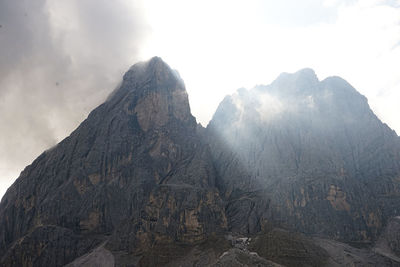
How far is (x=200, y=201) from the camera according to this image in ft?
472

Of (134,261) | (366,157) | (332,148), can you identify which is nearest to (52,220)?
(134,261)

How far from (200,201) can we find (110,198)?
52.2 metres

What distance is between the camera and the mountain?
12862cm

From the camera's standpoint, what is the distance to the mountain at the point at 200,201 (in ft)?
422

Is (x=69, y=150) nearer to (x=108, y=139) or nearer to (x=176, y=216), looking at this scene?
(x=108, y=139)

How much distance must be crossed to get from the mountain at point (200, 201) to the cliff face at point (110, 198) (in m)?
0.49

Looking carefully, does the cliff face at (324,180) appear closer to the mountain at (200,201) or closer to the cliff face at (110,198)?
the mountain at (200,201)

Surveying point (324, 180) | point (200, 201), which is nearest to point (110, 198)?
point (200, 201)

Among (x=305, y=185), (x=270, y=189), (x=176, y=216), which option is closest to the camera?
(x=176, y=216)

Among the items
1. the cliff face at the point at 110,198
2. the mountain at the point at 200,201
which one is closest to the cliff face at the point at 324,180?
the mountain at the point at 200,201

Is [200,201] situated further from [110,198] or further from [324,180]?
[324,180]

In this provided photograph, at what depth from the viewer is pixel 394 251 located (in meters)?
131

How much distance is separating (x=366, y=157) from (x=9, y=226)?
591 ft

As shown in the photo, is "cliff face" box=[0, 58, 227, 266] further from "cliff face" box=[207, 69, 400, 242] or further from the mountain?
"cliff face" box=[207, 69, 400, 242]
